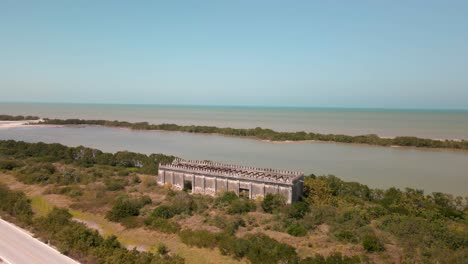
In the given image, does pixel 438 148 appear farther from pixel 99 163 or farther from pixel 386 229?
pixel 99 163

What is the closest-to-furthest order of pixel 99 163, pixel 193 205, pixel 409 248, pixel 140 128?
pixel 409 248 → pixel 193 205 → pixel 99 163 → pixel 140 128

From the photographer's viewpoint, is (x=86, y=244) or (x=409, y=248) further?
(x=409, y=248)

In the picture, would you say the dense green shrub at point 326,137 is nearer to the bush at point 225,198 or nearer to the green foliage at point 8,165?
the bush at point 225,198

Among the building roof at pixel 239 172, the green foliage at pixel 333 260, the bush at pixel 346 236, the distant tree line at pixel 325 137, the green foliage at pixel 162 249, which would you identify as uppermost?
the building roof at pixel 239 172

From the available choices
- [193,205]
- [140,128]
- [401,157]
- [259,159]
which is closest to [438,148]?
[401,157]

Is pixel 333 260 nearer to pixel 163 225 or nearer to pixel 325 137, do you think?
pixel 163 225

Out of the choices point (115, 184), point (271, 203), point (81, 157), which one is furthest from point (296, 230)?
point (81, 157)

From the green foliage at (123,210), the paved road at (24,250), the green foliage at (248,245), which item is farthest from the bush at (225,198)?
the paved road at (24,250)
